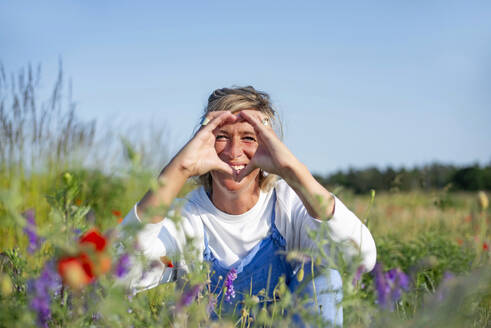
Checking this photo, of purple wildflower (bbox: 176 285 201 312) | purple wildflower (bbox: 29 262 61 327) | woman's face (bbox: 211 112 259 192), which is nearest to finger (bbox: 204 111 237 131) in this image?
woman's face (bbox: 211 112 259 192)

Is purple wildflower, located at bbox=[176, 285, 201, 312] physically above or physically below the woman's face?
below

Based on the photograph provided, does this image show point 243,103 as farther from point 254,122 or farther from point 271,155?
point 271,155

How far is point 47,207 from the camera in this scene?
3689 mm

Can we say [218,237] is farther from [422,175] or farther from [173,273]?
[422,175]

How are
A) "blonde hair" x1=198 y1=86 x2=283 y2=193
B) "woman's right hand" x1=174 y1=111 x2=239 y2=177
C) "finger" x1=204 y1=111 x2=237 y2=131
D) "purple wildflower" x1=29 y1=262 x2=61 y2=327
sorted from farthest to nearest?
"blonde hair" x1=198 y1=86 x2=283 y2=193 → "finger" x1=204 y1=111 x2=237 y2=131 → "woman's right hand" x1=174 y1=111 x2=239 y2=177 → "purple wildflower" x1=29 y1=262 x2=61 y2=327

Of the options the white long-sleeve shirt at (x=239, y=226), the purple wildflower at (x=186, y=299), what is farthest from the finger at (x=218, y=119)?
the purple wildflower at (x=186, y=299)

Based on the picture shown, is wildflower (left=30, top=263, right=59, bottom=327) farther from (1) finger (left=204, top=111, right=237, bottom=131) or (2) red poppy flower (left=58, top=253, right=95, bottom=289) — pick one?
(1) finger (left=204, top=111, right=237, bottom=131)

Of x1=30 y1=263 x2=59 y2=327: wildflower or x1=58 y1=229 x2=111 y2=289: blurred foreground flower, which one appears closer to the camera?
x1=58 y1=229 x2=111 y2=289: blurred foreground flower

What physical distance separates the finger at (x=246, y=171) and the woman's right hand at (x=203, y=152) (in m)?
0.05

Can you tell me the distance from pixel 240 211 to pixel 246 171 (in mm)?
442

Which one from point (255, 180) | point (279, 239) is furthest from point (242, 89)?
point (279, 239)

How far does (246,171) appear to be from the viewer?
2020 mm

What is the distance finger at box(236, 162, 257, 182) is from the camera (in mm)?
1970

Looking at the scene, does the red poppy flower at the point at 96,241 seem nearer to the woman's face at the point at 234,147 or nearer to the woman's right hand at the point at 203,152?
the woman's right hand at the point at 203,152
